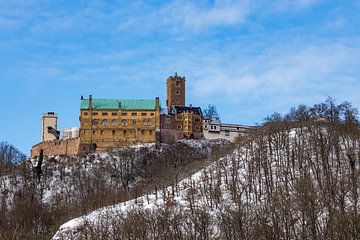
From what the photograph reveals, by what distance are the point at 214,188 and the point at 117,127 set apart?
51400 mm

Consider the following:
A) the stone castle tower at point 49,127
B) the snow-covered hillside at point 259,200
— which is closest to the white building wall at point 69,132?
the stone castle tower at point 49,127

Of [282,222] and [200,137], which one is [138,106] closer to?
[200,137]

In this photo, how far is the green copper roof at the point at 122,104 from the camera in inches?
4784

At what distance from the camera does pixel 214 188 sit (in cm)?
6925

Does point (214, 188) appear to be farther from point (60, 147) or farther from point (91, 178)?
point (60, 147)

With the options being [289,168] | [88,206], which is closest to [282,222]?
[289,168]

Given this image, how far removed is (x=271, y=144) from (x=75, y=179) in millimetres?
33459

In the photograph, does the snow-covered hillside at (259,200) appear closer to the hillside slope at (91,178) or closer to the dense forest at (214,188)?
the dense forest at (214,188)

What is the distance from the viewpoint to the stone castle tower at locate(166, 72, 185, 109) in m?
138

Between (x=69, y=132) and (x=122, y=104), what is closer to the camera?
(x=122, y=104)

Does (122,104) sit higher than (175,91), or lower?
lower

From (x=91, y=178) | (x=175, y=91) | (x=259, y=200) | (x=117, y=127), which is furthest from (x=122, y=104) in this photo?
(x=259, y=200)

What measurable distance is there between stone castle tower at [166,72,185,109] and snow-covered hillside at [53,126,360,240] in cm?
5373

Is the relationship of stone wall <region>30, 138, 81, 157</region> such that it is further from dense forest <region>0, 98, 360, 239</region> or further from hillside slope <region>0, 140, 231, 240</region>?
dense forest <region>0, 98, 360, 239</region>
